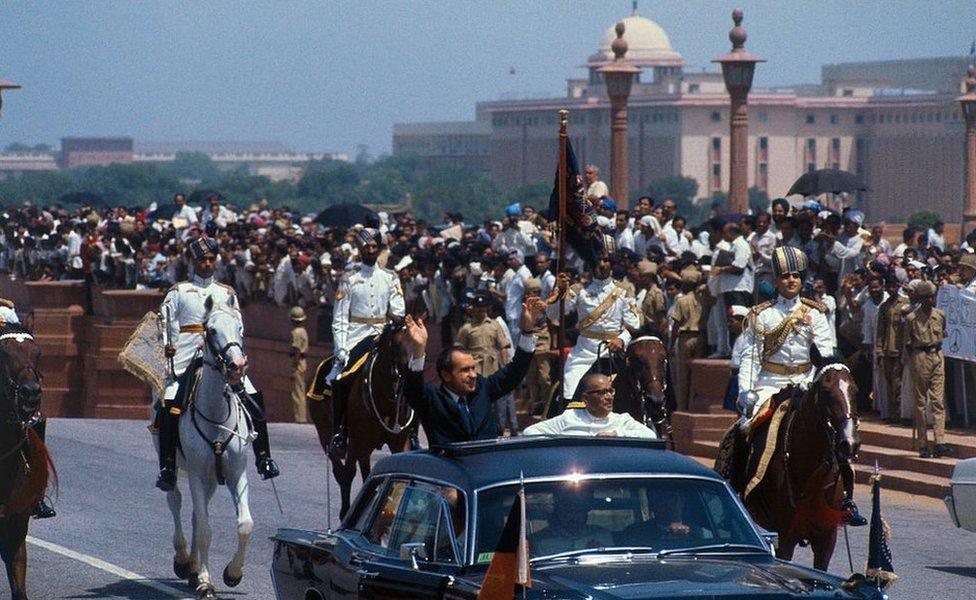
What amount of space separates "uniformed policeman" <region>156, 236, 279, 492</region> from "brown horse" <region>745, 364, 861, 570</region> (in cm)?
379

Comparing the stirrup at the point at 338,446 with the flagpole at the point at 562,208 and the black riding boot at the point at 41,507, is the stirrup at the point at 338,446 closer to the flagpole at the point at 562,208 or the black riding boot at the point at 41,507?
the black riding boot at the point at 41,507

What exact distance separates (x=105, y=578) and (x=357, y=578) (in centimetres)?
621

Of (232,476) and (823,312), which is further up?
(823,312)

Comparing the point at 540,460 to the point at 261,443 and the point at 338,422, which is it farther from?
the point at 338,422

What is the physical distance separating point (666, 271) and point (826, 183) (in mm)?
4998

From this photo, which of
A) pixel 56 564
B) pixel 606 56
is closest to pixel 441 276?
pixel 56 564

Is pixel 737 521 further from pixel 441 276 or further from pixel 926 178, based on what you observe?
pixel 926 178

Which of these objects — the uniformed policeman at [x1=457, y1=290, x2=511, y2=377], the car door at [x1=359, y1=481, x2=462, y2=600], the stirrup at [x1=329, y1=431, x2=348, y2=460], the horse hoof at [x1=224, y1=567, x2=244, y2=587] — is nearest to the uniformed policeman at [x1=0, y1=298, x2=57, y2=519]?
the horse hoof at [x1=224, y1=567, x2=244, y2=587]

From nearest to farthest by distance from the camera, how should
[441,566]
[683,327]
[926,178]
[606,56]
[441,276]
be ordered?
[441,566] → [683,327] → [441,276] → [606,56] → [926,178]

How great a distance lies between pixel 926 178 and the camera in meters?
171

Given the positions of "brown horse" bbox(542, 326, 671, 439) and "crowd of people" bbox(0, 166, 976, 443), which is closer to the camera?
"brown horse" bbox(542, 326, 671, 439)

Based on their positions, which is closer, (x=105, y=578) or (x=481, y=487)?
(x=481, y=487)

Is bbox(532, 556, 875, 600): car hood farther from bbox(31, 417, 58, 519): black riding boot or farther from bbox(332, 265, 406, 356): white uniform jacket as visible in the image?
bbox(332, 265, 406, 356): white uniform jacket

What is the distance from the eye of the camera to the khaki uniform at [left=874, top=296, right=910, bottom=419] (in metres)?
21.7
